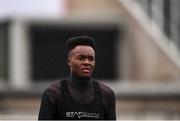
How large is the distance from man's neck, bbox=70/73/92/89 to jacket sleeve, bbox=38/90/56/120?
6.3 inches

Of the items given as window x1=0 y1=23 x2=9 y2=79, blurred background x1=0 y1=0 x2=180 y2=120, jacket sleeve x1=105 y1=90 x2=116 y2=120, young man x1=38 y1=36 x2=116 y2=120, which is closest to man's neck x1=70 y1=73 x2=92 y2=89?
young man x1=38 y1=36 x2=116 y2=120

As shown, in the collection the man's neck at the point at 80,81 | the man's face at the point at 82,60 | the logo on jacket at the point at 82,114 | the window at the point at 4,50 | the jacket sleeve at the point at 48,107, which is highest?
the window at the point at 4,50

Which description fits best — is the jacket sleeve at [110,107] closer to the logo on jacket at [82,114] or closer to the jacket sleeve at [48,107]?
the logo on jacket at [82,114]

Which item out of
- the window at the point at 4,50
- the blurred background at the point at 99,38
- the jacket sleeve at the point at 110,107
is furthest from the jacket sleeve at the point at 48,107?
the window at the point at 4,50

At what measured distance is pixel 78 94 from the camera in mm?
4941

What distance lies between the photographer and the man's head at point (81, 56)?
4.93 metres

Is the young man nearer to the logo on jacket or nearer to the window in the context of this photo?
the logo on jacket

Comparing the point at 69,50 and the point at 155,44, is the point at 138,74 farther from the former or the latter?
the point at 69,50

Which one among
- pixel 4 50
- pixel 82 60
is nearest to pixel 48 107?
pixel 82 60

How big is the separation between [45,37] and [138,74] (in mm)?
3129

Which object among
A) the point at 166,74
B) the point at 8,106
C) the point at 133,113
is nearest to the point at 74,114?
the point at 133,113

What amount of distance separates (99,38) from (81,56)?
61.6 feet

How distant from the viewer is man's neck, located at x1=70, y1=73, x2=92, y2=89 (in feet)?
16.2

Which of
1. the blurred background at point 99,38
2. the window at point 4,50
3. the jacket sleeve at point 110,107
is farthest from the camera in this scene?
the window at point 4,50
